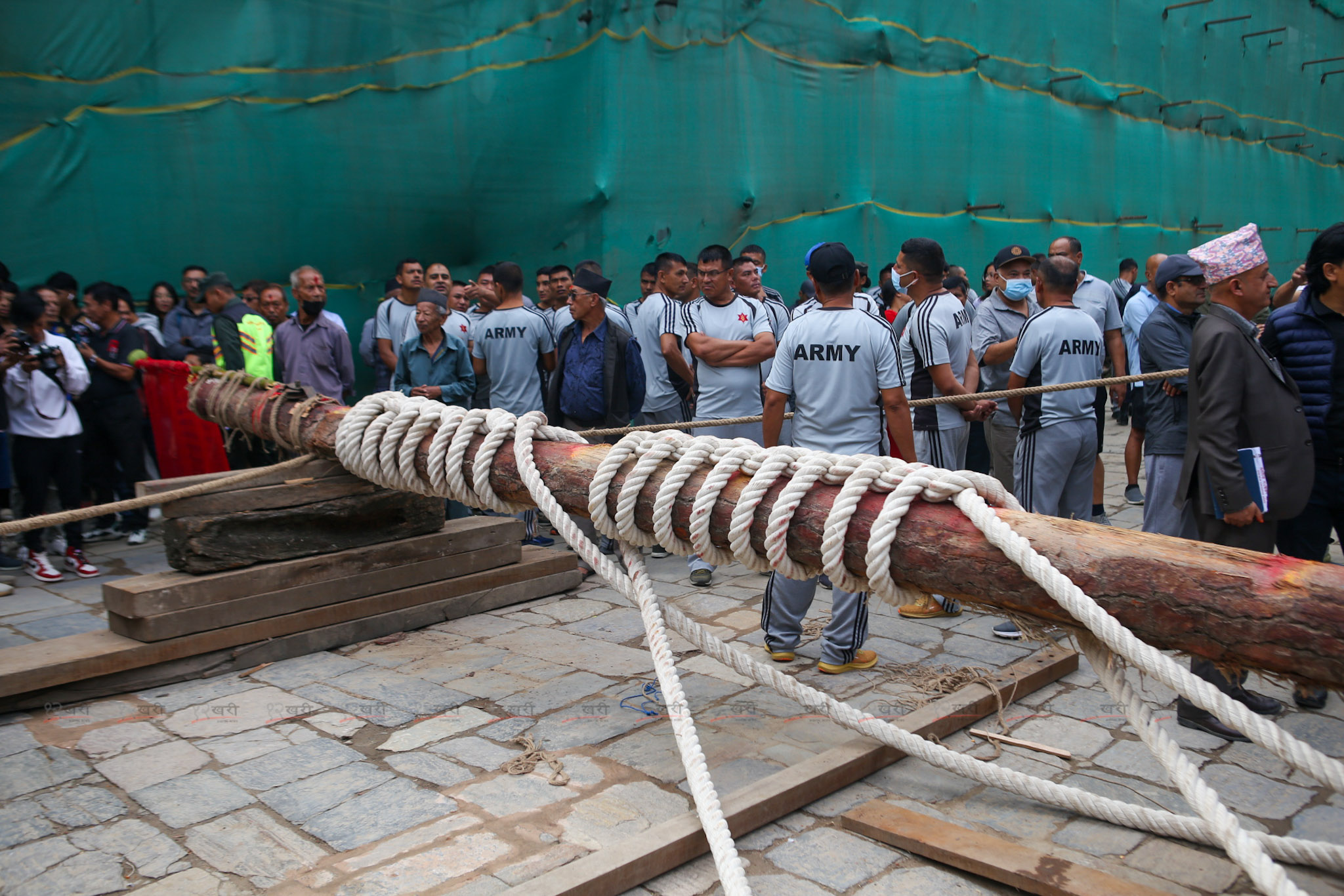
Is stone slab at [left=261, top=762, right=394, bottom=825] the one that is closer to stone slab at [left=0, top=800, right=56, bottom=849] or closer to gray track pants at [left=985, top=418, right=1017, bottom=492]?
stone slab at [left=0, top=800, right=56, bottom=849]

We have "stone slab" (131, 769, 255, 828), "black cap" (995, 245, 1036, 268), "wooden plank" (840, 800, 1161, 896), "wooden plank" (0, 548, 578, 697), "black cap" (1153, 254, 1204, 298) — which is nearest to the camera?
"wooden plank" (840, 800, 1161, 896)

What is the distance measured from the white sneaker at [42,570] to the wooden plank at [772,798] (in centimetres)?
476

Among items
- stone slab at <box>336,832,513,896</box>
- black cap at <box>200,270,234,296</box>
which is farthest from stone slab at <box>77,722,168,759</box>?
black cap at <box>200,270,234,296</box>

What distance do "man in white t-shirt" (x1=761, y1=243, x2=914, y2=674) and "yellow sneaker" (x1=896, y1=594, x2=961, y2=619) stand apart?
770mm

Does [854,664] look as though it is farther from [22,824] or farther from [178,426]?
[178,426]

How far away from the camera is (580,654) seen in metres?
4.12

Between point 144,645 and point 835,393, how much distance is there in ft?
9.66

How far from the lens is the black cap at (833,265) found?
3.98 m

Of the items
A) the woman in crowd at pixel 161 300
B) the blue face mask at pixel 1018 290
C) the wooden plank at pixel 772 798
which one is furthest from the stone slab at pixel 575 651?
the woman in crowd at pixel 161 300

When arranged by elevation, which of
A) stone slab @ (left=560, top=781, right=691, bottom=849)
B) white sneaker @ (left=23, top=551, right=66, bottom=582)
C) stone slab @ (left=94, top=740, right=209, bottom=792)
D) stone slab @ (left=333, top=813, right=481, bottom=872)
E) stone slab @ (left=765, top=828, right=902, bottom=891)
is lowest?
stone slab @ (left=765, top=828, right=902, bottom=891)

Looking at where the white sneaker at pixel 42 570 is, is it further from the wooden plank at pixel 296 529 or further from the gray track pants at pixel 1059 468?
the gray track pants at pixel 1059 468

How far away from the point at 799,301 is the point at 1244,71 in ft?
39.6

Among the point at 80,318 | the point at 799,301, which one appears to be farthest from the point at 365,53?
the point at 799,301

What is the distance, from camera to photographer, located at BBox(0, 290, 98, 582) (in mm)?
5578
